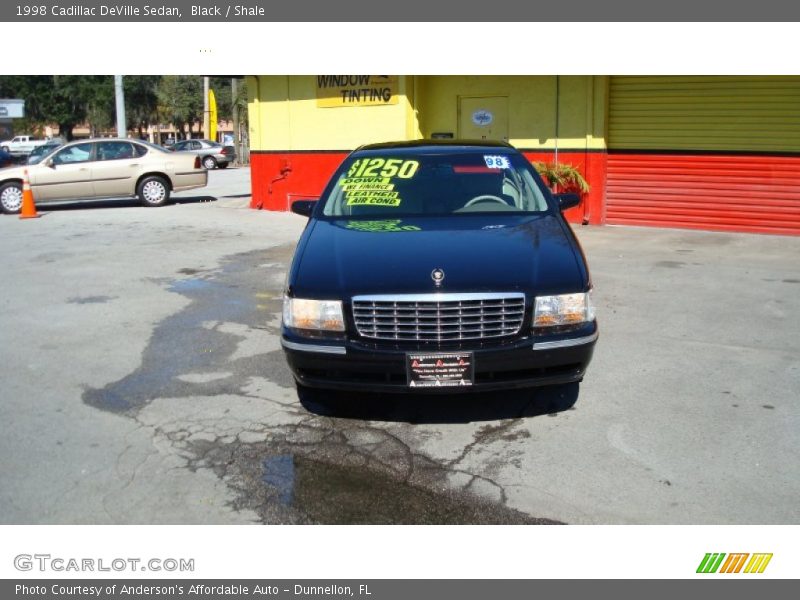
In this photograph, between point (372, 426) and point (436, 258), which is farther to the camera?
point (372, 426)

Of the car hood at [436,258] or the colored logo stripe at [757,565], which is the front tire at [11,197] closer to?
the car hood at [436,258]

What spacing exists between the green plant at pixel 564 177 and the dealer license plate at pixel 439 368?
8.95m

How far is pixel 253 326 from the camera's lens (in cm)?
688

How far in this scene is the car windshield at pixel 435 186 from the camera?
5551 millimetres

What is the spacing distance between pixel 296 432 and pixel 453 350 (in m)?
1.10

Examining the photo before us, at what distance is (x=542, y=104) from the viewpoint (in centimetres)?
1305

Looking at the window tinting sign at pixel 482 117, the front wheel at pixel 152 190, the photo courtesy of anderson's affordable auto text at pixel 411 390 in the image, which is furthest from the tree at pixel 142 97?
the photo courtesy of anderson's affordable auto text at pixel 411 390

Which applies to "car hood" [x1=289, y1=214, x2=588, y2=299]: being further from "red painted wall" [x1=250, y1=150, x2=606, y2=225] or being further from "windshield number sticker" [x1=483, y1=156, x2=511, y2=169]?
"red painted wall" [x1=250, y1=150, x2=606, y2=225]

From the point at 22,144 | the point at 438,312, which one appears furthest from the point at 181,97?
the point at 438,312

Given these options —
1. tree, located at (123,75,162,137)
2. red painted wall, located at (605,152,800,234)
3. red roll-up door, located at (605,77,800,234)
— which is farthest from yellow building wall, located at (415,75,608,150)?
tree, located at (123,75,162,137)

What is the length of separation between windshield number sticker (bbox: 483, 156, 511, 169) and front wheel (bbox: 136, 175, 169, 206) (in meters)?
12.5

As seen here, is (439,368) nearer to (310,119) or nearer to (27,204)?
(310,119)

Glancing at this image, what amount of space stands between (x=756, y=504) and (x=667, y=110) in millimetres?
9724

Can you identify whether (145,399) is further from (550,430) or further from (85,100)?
(85,100)
